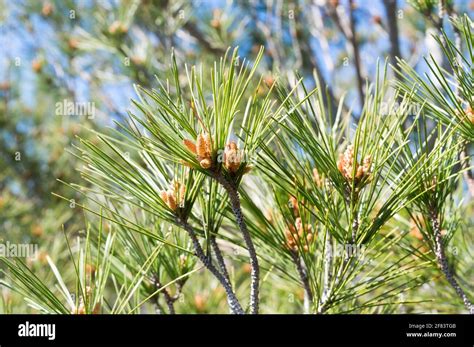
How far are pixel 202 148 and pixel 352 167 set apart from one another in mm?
147

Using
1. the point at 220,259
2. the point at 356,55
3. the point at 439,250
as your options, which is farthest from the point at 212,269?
the point at 356,55

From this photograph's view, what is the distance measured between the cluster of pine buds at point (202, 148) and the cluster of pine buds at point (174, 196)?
0.19ft

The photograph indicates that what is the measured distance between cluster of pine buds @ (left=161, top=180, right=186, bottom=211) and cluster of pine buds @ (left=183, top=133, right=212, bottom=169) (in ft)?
0.19

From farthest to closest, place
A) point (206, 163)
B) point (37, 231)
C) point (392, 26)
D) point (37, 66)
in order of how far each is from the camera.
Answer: point (37, 66)
point (37, 231)
point (392, 26)
point (206, 163)

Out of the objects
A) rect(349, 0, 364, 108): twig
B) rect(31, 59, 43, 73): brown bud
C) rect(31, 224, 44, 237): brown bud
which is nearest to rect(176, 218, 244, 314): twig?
rect(349, 0, 364, 108): twig

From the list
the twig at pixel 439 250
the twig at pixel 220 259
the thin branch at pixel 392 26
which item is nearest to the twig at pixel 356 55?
the thin branch at pixel 392 26

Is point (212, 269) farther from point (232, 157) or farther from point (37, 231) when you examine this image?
point (37, 231)

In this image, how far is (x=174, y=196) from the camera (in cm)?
52

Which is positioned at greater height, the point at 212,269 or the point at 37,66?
the point at 37,66

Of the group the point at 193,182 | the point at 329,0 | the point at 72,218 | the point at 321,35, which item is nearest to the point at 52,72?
the point at 72,218

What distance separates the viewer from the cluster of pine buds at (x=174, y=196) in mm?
518

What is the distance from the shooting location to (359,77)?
3.86 feet
